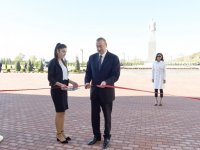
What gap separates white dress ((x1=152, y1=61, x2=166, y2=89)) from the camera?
849cm

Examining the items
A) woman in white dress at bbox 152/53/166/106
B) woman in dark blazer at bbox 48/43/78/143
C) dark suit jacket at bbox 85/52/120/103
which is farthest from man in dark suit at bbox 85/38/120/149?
woman in white dress at bbox 152/53/166/106

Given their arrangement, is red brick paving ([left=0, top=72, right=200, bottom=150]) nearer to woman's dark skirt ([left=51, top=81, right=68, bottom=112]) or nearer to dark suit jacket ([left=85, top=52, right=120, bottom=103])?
woman's dark skirt ([left=51, top=81, right=68, bottom=112])

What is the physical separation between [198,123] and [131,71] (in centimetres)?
2555

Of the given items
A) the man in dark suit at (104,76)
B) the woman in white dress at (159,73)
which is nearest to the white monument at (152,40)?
the woman in white dress at (159,73)

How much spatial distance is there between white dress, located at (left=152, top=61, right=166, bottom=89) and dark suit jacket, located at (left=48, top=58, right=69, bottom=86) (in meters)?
4.55

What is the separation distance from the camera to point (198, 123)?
6.23 m

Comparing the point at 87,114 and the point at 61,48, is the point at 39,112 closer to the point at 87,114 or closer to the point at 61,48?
the point at 87,114

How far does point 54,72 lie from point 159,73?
15.5ft

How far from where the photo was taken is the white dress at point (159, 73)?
849 centimetres

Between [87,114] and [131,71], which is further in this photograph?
[131,71]

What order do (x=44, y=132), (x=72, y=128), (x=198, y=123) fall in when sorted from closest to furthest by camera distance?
(x=44, y=132) → (x=72, y=128) → (x=198, y=123)

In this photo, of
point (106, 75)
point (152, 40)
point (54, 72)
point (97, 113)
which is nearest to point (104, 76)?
point (106, 75)

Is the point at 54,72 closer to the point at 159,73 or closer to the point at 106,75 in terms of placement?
the point at 106,75

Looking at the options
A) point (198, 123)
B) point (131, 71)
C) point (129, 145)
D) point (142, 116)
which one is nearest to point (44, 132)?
point (129, 145)
